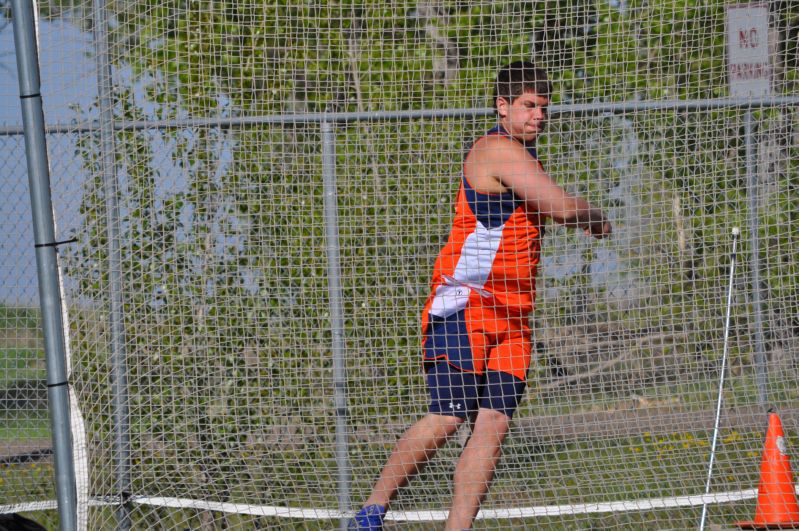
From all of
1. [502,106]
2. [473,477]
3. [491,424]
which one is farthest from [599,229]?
[473,477]

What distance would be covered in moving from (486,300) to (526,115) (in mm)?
755

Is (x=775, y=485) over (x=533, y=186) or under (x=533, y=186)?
under

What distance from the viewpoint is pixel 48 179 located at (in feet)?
11.4

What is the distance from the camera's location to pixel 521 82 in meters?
3.72

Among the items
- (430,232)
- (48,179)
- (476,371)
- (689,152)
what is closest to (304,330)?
(430,232)

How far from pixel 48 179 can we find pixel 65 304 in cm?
49

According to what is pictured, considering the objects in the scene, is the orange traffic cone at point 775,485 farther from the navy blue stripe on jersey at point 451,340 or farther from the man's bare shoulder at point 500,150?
the man's bare shoulder at point 500,150

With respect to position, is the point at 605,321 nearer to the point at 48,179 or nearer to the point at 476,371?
the point at 476,371

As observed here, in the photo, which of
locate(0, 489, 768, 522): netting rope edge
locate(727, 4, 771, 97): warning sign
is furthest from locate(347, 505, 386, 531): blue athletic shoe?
locate(727, 4, 771, 97): warning sign

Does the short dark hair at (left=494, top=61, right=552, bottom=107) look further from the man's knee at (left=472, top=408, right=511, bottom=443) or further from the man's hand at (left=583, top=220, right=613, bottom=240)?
the man's knee at (left=472, top=408, right=511, bottom=443)

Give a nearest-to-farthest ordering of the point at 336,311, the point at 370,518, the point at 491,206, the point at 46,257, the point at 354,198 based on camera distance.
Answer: the point at 46,257 → the point at 370,518 → the point at 491,206 → the point at 336,311 → the point at 354,198

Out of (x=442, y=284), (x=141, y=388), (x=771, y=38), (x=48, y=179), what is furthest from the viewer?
(x=771, y=38)

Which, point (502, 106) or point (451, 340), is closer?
point (451, 340)

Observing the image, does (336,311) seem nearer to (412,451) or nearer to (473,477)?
(412,451)
